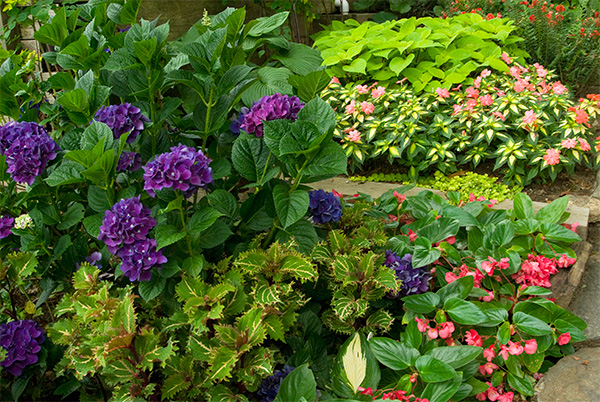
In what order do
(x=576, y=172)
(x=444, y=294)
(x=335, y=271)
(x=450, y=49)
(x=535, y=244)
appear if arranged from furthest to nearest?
1. (x=450, y=49)
2. (x=576, y=172)
3. (x=535, y=244)
4. (x=444, y=294)
5. (x=335, y=271)

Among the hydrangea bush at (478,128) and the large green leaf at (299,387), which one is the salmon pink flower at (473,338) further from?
the hydrangea bush at (478,128)

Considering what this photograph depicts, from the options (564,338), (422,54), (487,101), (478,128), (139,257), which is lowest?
(564,338)

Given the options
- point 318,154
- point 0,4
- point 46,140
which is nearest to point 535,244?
point 318,154

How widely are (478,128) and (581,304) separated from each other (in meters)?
1.25

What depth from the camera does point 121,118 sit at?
141 cm

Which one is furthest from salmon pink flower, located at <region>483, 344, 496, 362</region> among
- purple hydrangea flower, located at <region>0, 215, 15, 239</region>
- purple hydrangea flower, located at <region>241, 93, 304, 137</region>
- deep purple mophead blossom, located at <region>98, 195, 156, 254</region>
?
purple hydrangea flower, located at <region>0, 215, 15, 239</region>

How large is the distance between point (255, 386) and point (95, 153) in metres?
0.76

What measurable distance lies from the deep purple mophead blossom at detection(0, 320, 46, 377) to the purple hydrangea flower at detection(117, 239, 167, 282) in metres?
0.46

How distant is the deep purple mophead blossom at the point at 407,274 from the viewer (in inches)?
66.9

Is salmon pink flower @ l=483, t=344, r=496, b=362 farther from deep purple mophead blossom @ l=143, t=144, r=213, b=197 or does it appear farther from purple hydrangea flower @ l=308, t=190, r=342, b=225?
deep purple mophead blossom @ l=143, t=144, r=213, b=197

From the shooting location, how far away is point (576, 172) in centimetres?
293

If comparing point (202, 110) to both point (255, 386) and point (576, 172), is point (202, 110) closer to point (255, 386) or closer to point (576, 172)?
point (255, 386)

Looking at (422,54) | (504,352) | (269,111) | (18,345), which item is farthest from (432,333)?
(422,54)

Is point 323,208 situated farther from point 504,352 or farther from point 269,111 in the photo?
point 504,352
